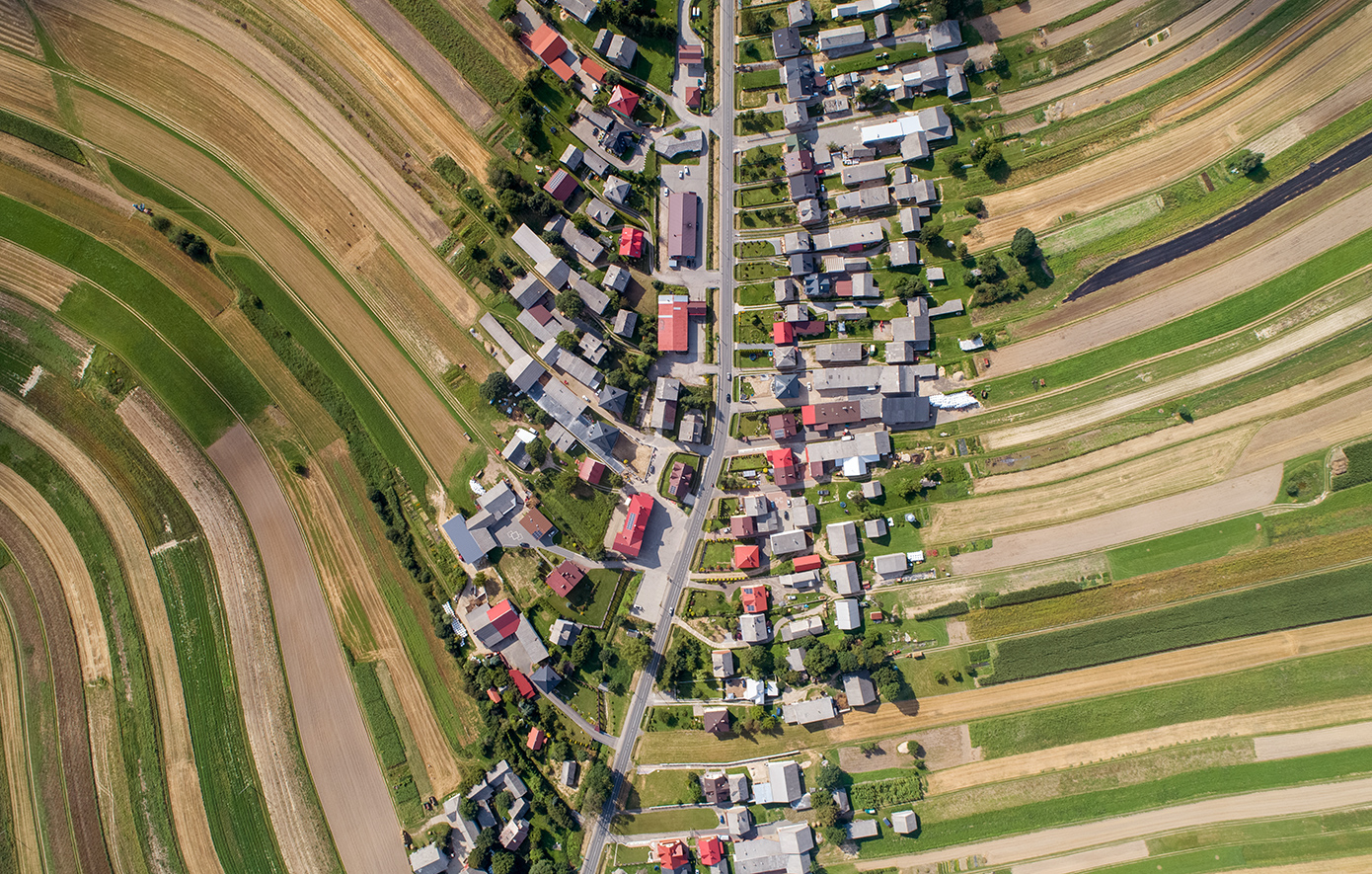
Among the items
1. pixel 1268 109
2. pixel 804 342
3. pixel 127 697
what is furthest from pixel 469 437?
pixel 1268 109

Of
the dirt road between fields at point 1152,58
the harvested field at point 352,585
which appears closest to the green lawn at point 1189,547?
the dirt road between fields at point 1152,58

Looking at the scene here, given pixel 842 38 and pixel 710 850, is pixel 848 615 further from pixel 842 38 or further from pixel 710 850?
pixel 842 38

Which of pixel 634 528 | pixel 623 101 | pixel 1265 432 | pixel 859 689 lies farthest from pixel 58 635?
pixel 1265 432

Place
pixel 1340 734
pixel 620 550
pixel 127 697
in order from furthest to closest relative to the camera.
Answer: pixel 127 697
pixel 620 550
pixel 1340 734

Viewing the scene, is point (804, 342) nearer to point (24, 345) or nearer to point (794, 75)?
point (794, 75)

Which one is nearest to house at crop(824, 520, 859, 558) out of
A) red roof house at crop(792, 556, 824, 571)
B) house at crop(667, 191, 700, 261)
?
red roof house at crop(792, 556, 824, 571)
